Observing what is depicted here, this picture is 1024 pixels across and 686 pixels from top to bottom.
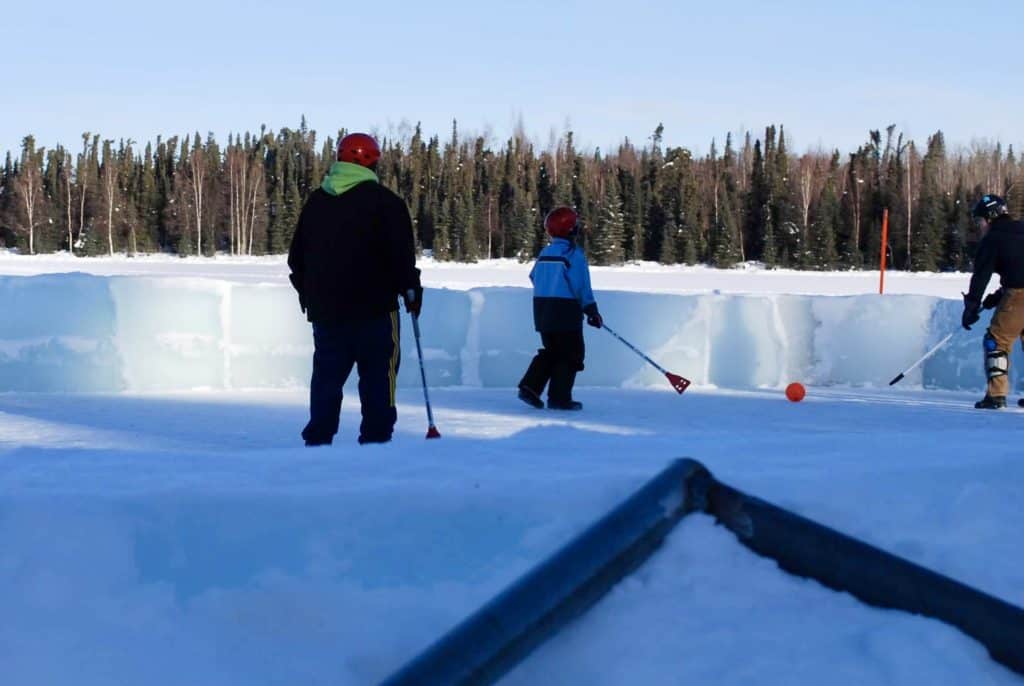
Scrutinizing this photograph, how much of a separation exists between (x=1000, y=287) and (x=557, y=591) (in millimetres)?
7302

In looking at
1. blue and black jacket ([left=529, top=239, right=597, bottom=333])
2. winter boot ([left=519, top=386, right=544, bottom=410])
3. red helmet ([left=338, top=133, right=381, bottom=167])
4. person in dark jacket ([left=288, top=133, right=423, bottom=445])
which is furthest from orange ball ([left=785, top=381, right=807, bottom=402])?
red helmet ([left=338, top=133, right=381, bottom=167])

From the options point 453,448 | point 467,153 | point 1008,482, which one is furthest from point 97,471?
point 467,153

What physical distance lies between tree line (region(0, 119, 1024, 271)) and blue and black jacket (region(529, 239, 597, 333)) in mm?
36415

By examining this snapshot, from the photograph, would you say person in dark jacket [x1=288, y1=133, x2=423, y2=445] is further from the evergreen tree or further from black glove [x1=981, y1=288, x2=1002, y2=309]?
the evergreen tree

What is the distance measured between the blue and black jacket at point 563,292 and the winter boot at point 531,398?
462mm

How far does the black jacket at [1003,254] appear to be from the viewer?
8.30 m

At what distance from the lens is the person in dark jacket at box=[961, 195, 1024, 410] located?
328 inches

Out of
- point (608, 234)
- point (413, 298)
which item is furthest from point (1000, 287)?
point (608, 234)

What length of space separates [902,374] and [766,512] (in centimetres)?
788

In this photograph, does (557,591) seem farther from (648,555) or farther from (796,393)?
(796,393)

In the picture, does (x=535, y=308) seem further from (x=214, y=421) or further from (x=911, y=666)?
(x=911, y=666)

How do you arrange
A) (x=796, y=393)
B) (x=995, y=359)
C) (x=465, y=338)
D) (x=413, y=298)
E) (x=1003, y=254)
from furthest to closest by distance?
(x=465, y=338) < (x=796, y=393) < (x=995, y=359) < (x=1003, y=254) < (x=413, y=298)

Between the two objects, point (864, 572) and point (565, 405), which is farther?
point (565, 405)

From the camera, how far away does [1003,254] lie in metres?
8.34
